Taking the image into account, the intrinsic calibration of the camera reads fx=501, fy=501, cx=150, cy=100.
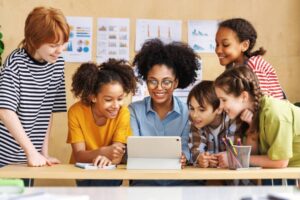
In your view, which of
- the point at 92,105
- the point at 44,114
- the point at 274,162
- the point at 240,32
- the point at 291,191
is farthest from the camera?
the point at 240,32

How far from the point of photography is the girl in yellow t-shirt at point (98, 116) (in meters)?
2.51

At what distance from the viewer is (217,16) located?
3.84 meters

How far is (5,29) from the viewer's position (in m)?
3.74

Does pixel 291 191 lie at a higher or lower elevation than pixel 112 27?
lower

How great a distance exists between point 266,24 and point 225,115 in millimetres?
1597

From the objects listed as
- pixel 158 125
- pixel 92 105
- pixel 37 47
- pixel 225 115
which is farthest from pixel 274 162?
pixel 37 47

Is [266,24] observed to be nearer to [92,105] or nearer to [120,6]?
[120,6]

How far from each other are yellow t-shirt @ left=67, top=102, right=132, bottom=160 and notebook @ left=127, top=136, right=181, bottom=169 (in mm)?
357

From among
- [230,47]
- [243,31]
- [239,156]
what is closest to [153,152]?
[239,156]

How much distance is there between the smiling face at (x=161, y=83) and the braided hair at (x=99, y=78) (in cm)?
10

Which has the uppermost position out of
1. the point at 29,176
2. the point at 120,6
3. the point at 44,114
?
the point at 120,6

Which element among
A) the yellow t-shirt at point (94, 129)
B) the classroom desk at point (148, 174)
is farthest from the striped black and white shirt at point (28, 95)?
the classroom desk at point (148, 174)

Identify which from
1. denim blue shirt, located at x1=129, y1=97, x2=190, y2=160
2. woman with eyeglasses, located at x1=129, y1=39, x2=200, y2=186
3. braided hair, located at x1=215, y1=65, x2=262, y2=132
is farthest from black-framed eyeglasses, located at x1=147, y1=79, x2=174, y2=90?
braided hair, located at x1=215, y1=65, x2=262, y2=132

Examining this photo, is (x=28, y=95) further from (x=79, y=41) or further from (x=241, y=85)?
(x=79, y=41)
